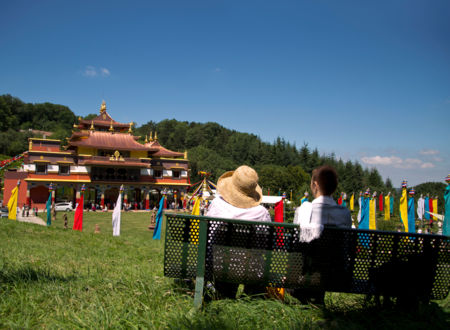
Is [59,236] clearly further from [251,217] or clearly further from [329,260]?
[329,260]

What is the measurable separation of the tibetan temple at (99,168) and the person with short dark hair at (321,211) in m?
33.5

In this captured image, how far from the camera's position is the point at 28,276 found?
323 cm

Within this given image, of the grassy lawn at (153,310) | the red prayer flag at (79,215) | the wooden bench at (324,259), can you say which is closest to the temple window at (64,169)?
the red prayer flag at (79,215)

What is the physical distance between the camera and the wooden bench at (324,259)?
2.53 meters

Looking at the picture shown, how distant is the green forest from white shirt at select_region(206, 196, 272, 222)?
37.0 m

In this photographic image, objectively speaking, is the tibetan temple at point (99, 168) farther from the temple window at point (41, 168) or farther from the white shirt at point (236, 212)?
the white shirt at point (236, 212)

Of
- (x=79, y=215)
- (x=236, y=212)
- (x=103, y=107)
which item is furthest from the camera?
(x=103, y=107)

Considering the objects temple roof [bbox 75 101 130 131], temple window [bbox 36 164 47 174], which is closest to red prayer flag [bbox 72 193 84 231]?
temple window [bbox 36 164 47 174]

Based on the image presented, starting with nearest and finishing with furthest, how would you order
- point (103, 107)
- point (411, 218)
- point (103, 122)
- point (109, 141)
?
point (411, 218) → point (109, 141) → point (103, 122) → point (103, 107)

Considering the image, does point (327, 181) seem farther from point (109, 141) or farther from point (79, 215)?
point (109, 141)

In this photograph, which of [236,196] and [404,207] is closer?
[236,196]

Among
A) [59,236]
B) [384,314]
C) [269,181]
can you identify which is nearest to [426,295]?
[384,314]

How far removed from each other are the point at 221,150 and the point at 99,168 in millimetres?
51602

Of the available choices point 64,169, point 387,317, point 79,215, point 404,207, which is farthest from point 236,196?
Answer: point 64,169
